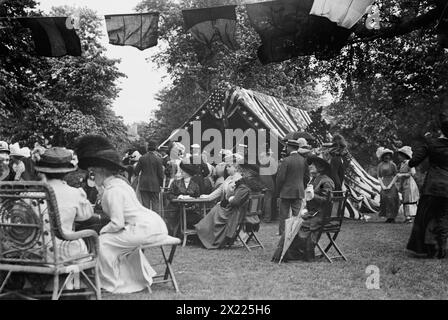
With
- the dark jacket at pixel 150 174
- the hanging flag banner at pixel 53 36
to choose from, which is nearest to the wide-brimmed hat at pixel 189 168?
the dark jacket at pixel 150 174

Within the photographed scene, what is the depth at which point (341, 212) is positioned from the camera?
7.97 meters

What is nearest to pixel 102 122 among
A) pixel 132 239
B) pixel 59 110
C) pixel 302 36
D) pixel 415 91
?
pixel 59 110

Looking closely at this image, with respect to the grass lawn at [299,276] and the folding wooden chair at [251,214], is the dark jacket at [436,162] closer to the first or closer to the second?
the grass lawn at [299,276]

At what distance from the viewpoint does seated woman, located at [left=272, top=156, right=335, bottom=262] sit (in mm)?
7691

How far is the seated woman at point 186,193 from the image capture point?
33.6 feet

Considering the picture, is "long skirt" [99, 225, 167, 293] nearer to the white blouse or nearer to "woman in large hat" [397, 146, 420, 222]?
the white blouse

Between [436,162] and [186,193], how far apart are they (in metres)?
4.57

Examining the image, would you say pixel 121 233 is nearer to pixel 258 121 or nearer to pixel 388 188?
pixel 388 188

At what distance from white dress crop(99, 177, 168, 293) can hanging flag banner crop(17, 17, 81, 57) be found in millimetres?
4227

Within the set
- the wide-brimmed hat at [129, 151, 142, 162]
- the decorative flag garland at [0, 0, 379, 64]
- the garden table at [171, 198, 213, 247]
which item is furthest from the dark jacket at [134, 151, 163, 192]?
the decorative flag garland at [0, 0, 379, 64]

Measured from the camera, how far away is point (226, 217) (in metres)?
9.38

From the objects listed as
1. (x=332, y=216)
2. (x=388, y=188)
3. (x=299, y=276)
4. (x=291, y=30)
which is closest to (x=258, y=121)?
(x=388, y=188)

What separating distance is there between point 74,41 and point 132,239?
4704 millimetres

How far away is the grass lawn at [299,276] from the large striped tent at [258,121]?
244 inches
